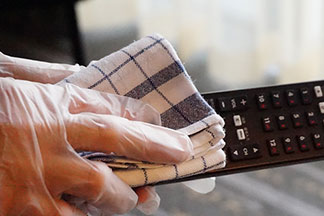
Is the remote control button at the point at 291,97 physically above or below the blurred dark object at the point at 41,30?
below

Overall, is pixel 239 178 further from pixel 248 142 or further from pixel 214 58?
pixel 214 58

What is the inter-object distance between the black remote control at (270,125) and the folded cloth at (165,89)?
96mm

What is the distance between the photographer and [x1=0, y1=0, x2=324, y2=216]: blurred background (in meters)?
0.65

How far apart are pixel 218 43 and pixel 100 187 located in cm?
36

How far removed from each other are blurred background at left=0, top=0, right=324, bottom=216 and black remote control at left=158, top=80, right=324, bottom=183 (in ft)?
0.12

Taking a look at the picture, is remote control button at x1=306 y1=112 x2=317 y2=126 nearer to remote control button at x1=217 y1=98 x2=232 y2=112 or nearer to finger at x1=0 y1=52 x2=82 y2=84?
remote control button at x1=217 y1=98 x2=232 y2=112

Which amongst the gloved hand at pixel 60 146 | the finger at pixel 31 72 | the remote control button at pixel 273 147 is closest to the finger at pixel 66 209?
the gloved hand at pixel 60 146

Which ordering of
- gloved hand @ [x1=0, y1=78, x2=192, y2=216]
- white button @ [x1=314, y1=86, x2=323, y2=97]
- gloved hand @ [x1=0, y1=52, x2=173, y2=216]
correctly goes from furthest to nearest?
1. white button @ [x1=314, y1=86, x2=323, y2=97]
2. gloved hand @ [x1=0, y1=52, x2=173, y2=216]
3. gloved hand @ [x1=0, y1=78, x2=192, y2=216]

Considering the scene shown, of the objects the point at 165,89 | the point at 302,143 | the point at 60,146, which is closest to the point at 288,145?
the point at 302,143

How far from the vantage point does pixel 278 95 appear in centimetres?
66

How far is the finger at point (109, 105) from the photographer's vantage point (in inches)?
19.7

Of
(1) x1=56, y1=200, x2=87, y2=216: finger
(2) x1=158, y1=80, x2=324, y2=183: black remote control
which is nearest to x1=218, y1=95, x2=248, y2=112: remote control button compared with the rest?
(2) x1=158, y1=80, x2=324, y2=183: black remote control

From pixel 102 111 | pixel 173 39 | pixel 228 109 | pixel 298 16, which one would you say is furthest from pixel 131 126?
pixel 298 16

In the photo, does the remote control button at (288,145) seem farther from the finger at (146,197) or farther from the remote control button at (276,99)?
the finger at (146,197)
